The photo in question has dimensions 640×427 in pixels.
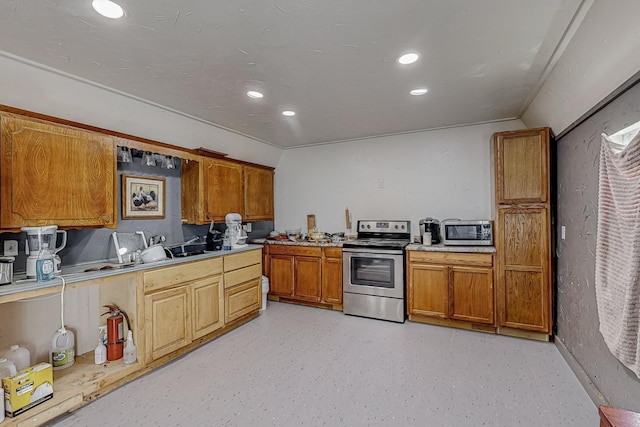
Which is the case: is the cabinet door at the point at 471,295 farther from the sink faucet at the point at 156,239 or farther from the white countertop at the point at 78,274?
the sink faucet at the point at 156,239

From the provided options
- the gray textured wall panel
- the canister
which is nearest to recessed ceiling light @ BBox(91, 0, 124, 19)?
the canister

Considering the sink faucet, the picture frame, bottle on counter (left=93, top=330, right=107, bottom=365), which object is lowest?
bottle on counter (left=93, top=330, right=107, bottom=365)

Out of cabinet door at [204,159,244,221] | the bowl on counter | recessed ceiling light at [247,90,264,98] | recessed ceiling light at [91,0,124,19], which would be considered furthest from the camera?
the bowl on counter

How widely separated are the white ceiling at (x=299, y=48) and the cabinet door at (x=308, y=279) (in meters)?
2.18

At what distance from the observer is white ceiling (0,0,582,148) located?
1681mm

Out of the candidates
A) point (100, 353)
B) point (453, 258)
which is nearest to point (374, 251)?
point (453, 258)

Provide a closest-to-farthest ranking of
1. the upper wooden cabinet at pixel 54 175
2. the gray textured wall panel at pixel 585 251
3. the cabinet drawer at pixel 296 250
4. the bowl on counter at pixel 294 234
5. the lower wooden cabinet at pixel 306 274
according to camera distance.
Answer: the gray textured wall panel at pixel 585 251 → the upper wooden cabinet at pixel 54 175 → the lower wooden cabinet at pixel 306 274 → the cabinet drawer at pixel 296 250 → the bowl on counter at pixel 294 234

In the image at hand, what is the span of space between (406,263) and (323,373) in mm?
1757

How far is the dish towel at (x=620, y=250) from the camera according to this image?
1504 millimetres

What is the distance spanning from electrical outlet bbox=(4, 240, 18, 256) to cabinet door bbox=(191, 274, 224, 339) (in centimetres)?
136

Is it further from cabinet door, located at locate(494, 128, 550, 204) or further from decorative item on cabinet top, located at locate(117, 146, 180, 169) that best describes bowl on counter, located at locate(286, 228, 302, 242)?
cabinet door, located at locate(494, 128, 550, 204)

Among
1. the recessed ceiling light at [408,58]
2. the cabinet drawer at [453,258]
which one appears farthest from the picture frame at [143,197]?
the cabinet drawer at [453,258]

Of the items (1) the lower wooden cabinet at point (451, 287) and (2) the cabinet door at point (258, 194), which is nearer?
(1) the lower wooden cabinet at point (451, 287)

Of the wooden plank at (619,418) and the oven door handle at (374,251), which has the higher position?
the oven door handle at (374,251)
